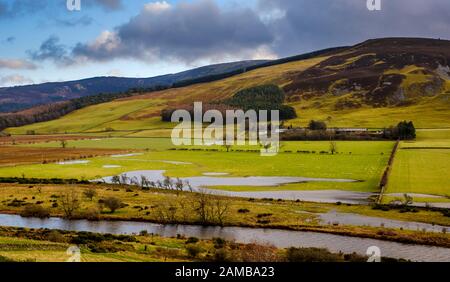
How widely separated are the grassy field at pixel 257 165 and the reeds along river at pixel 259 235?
2756 cm

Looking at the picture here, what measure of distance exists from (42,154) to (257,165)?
72.9 m

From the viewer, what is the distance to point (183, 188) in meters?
84.6

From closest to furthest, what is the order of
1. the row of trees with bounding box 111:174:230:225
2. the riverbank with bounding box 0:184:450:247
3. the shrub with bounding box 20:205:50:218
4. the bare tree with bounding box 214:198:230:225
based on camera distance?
the riverbank with bounding box 0:184:450:247 < the bare tree with bounding box 214:198:230:225 < the row of trees with bounding box 111:174:230:225 < the shrub with bounding box 20:205:50:218

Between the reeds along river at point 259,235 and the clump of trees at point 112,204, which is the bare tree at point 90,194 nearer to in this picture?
the clump of trees at point 112,204

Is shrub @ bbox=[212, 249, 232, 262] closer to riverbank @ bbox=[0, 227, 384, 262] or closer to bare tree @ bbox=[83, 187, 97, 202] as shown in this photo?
riverbank @ bbox=[0, 227, 384, 262]

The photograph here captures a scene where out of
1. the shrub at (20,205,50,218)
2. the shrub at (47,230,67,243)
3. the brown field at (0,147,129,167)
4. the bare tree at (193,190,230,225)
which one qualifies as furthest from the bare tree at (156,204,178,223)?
the brown field at (0,147,129,167)

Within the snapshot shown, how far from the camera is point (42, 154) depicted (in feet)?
484

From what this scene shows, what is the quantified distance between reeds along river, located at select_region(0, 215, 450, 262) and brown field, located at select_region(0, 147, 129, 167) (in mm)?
67849

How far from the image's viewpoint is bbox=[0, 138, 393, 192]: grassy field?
Answer: 95.5 meters

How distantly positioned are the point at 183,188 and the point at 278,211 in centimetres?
2515
